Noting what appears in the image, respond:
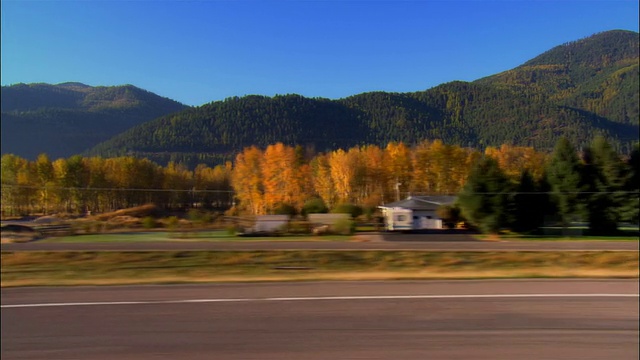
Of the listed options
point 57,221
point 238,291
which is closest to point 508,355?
point 238,291

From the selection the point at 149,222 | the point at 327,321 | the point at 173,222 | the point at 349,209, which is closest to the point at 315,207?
the point at 349,209

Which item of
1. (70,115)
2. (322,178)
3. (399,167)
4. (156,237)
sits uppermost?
(70,115)

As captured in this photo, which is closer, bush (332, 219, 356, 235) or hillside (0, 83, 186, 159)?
hillside (0, 83, 186, 159)

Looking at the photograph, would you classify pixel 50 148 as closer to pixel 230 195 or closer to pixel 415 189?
pixel 230 195

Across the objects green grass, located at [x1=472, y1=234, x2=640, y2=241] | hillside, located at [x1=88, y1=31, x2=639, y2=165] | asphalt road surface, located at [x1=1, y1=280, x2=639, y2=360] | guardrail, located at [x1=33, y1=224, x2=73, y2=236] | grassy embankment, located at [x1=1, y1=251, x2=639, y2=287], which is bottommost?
green grass, located at [x1=472, y1=234, x2=640, y2=241]

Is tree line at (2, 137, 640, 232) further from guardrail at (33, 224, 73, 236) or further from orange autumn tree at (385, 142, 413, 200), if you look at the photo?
guardrail at (33, 224, 73, 236)

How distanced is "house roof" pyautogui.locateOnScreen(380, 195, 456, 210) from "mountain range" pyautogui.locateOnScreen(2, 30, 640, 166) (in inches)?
173

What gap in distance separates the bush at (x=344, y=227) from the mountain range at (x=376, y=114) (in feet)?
17.7

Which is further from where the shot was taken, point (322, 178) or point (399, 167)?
point (399, 167)

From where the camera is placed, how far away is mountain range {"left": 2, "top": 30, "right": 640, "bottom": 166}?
12078 millimetres

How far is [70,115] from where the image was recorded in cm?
1727

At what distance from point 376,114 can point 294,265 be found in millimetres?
5861

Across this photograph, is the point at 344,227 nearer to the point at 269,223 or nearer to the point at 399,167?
the point at 269,223

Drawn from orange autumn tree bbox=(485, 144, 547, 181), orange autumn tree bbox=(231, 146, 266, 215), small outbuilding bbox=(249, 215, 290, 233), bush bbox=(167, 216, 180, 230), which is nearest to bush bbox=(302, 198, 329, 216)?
small outbuilding bbox=(249, 215, 290, 233)
